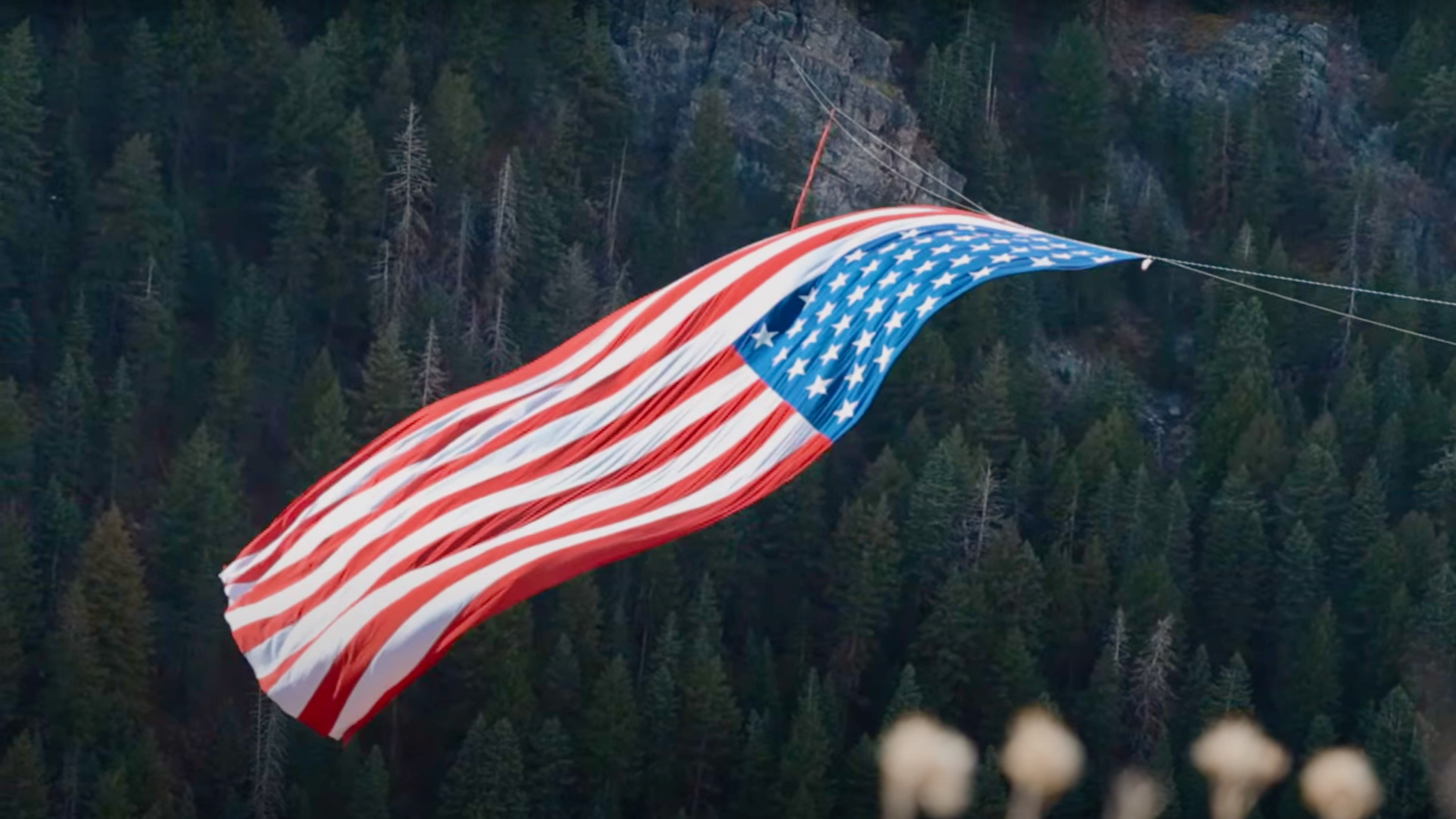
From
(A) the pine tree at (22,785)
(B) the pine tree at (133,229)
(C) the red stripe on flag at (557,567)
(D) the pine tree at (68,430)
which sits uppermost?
(C) the red stripe on flag at (557,567)

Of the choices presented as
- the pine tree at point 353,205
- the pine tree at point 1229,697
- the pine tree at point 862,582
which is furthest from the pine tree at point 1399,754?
the pine tree at point 353,205

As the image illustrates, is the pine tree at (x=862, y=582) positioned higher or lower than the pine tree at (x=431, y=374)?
lower

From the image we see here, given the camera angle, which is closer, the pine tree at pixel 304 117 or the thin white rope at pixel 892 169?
the pine tree at pixel 304 117

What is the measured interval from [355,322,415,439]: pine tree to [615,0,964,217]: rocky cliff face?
80.7 ft

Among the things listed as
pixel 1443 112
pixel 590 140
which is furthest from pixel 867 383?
pixel 1443 112

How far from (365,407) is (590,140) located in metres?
24.7

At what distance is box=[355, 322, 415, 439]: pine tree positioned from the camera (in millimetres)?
106312

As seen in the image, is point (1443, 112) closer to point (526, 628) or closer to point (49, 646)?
point (526, 628)

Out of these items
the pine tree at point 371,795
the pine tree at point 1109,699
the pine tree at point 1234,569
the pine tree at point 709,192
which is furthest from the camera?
the pine tree at point 709,192

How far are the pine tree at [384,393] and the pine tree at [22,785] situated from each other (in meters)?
19.6

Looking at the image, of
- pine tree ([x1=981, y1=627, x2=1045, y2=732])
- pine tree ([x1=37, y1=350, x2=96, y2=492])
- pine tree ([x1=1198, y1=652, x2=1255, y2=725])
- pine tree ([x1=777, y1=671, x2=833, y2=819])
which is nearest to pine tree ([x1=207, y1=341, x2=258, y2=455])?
pine tree ([x1=37, y1=350, x2=96, y2=492])

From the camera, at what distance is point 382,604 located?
38688 millimetres

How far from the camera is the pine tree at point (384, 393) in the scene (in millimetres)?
106312

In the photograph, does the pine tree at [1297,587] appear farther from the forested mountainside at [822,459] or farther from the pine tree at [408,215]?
the pine tree at [408,215]
